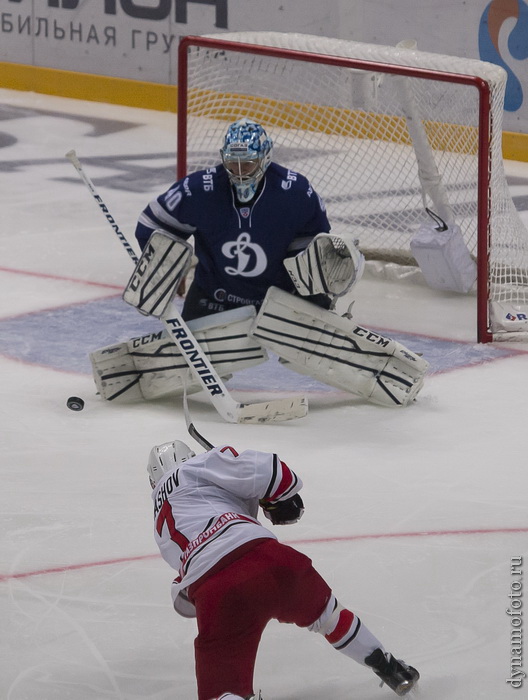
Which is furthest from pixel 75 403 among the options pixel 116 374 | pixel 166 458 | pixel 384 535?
pixel 166 458

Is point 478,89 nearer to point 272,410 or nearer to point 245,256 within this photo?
point 245,256

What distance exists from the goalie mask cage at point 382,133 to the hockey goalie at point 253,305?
0.90 m

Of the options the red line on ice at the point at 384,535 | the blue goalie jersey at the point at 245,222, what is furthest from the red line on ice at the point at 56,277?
the red line on ice at the point at 384,535

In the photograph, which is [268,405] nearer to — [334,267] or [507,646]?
[334,267]

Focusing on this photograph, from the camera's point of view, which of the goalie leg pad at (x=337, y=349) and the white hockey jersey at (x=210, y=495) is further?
the goalie leg pad at (x=337, y=349)

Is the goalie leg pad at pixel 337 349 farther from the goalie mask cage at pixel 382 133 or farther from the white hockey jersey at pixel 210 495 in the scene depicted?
the white hockey jersey at pixel 210 495

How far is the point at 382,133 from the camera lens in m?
6.35

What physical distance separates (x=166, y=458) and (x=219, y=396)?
62.4 inches

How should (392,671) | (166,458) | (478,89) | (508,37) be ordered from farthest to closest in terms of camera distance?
(508,37) → (478,89) → (166,458) → (392,671)

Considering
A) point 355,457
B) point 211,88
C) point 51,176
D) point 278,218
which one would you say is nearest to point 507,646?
point 355,457

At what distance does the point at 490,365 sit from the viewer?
502cm

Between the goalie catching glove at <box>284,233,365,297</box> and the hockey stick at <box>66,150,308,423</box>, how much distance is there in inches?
14.1

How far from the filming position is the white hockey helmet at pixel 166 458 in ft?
9.34

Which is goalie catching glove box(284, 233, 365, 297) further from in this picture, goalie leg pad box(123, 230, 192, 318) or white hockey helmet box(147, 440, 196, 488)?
white hockey helmet box(147, 440, 196, 488)
